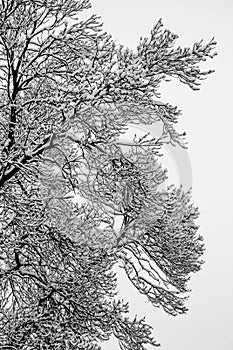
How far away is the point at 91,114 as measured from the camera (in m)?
5.23

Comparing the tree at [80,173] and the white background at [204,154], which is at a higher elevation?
A: the white background at [204,154]

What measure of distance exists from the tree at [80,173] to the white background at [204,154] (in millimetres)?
17359

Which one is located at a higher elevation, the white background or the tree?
the white background

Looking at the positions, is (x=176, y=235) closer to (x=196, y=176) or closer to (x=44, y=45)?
(x=44, y=45)

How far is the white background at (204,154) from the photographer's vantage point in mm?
24188

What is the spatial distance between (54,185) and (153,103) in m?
1.60

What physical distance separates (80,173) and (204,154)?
2281 centimetres

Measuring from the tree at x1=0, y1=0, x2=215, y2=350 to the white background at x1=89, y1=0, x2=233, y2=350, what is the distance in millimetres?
17359

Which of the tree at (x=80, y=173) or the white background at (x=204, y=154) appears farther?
the white background at (x=204, y=154)

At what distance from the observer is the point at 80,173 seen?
570cm

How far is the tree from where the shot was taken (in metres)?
5.04

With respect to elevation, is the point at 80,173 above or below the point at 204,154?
below

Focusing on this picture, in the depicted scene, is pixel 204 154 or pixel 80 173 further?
pixel 204 154

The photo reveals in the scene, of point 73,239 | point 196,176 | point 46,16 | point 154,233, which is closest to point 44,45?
point 46,16
